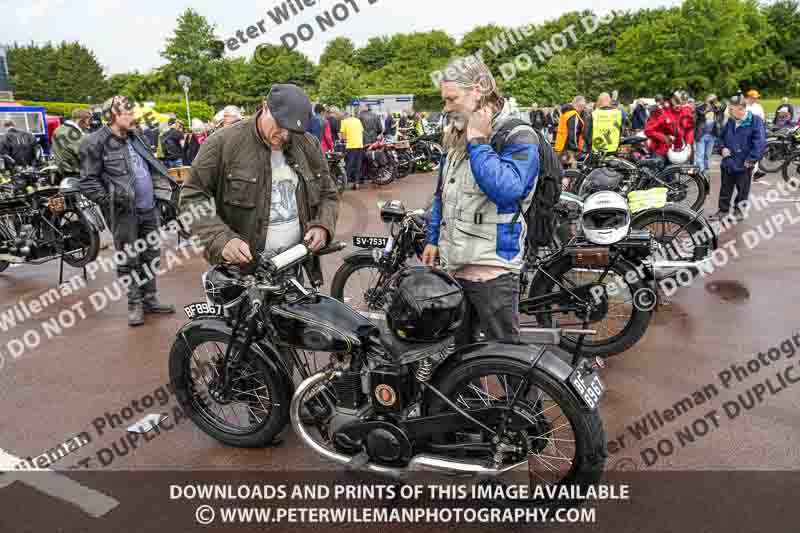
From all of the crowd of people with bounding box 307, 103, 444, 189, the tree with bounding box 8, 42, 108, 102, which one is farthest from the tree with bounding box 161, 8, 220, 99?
the crowd of people with bounding box 307, 103, 444, 189

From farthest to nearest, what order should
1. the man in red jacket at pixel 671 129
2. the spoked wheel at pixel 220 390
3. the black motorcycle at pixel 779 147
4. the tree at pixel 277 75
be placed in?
1. the tree at pixel 277 75
2. the black motorcycle at pixel 779 147
3. the man in red jacket at pixel 671 129
4. the spoked wheel at pixel 220 390

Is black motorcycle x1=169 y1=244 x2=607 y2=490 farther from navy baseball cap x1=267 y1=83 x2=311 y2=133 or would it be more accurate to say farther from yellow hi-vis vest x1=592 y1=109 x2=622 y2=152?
yellow hi-vis vest x1=592 y1=109 x2=622 y2=152

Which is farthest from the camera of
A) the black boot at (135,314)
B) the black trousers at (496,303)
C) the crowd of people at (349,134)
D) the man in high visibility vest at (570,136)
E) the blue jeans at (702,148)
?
the blue jeans at (702,148)

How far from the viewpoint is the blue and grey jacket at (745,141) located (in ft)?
26.8

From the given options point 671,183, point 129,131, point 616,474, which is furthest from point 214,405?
point 671,183

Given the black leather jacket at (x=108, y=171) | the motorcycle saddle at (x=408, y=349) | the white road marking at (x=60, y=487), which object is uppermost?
the black leather jacket at (x=108, y=171)

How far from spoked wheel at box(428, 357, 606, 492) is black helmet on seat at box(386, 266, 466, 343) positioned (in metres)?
0.21

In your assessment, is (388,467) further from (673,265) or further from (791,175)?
(791,175)

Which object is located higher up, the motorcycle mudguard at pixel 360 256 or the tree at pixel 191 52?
the tree at pixel 191 52

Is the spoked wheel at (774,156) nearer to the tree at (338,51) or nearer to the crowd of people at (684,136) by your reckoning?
the crowd of people at (684,136)

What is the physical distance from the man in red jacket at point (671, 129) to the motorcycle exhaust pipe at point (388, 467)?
8.43 metres

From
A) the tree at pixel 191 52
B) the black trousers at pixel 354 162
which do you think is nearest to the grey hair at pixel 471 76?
the black trousers at pixel 354 162

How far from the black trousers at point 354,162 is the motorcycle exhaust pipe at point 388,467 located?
10728mm

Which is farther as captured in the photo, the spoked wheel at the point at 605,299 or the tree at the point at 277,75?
the tree at the point at 277,75
